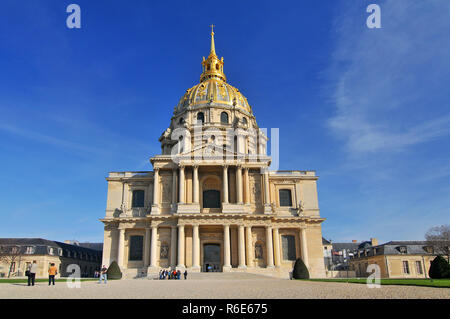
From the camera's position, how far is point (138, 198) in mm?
41344

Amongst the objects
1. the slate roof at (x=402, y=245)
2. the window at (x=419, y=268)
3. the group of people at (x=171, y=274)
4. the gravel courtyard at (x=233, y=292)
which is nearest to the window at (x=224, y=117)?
the group of people at (x=171, y=274)

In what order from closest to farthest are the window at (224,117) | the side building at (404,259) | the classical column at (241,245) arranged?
the classical column at (241,245)
the side building at (404,259)
the window at (224,117)

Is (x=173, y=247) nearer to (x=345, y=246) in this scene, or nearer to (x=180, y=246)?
(x=180, y=246)

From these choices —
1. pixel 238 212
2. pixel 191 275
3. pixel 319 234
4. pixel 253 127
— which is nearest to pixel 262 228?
pixel 238 212

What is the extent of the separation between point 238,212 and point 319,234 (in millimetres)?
10179

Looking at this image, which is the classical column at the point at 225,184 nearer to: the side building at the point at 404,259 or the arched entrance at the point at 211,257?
the arched entrance at the point at 211,257

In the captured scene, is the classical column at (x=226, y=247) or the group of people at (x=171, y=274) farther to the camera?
the classical column at (x=226, y=247)

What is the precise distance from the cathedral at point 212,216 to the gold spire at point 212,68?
82.3 feet

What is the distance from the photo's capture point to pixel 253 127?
5722 cm

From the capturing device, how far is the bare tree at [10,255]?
44.5m

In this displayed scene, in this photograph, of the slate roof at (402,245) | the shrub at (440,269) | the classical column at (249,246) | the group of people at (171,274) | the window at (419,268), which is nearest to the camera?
the shrub at (440,269)

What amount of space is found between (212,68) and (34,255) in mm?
39688

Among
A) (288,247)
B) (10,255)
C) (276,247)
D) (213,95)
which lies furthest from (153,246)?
(213,95)
